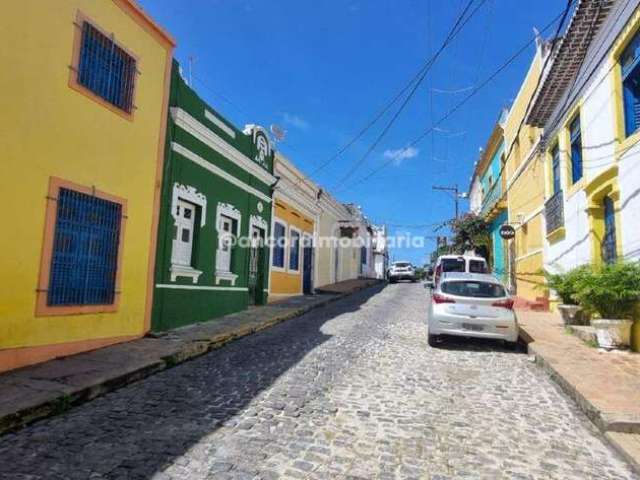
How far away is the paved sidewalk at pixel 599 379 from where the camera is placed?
4.46m

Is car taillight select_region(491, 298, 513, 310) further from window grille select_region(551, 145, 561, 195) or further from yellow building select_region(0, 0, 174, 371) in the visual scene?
yellow building select_region(0, 0, 174, 371)

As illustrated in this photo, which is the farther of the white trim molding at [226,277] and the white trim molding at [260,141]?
the white trim molding at [260,141]

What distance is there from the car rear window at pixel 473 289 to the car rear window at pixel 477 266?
8.76m

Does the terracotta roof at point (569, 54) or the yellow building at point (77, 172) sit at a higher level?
the terracotta roof at point (569, 54)

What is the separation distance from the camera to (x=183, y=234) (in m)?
10.6

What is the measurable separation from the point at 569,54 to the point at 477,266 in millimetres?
9519

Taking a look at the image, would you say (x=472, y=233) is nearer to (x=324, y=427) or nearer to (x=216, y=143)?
(x=216, y=143)

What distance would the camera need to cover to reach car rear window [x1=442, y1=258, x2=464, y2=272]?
1820cm

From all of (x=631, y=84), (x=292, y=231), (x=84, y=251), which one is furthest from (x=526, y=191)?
(x=84, y=251)

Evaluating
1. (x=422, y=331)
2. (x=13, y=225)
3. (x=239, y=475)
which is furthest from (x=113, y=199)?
(x=422, y=331)

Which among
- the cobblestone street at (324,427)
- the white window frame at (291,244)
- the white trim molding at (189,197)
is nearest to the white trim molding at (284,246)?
the white window frame at (291,244)

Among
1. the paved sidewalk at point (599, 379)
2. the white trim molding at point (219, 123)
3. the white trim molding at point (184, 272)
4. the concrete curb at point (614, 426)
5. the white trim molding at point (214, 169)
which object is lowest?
the concrete curb at point (614, 426)

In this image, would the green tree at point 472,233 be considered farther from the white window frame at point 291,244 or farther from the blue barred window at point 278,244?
the blue barred window at point 278,244

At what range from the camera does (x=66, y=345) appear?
7.18 m
